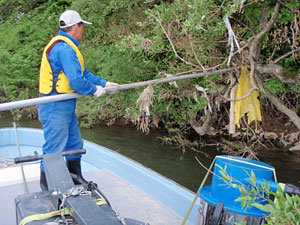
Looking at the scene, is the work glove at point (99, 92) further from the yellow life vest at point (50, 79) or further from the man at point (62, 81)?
the yellow life vest at point (50, 79)

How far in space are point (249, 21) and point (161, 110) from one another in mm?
3598

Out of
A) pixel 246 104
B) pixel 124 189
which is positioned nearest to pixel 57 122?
pixel 124 189

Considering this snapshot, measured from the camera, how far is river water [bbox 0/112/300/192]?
271 inches

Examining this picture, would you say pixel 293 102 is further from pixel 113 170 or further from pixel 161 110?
pixel 113 170

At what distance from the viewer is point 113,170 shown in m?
4.07

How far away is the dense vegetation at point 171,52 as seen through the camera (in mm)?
3688

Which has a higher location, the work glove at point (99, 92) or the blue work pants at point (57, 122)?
the work glove at point (99, 92)

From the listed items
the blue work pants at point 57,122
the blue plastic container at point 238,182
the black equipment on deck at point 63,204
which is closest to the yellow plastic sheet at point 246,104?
the blue plastic container at point 238,182

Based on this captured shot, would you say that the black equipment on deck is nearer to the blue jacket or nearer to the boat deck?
the blue jacket

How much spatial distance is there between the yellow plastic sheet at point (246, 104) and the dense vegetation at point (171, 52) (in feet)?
0.42

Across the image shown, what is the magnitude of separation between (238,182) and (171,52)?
477 cm

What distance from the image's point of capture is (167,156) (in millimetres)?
8102

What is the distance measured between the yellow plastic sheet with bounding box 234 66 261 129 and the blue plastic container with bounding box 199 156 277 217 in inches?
52.2

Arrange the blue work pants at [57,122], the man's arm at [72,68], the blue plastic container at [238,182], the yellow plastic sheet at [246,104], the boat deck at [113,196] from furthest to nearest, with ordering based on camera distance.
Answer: the yellow plastic sheet at [246,104] → the boat deck at [113,196] → the blue work pants at [57,122] → the man's arm at [72,68] → the blue plastic container at [238,182]
